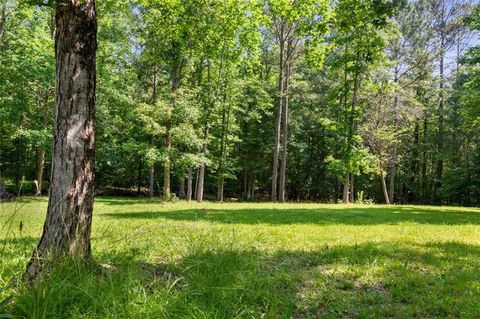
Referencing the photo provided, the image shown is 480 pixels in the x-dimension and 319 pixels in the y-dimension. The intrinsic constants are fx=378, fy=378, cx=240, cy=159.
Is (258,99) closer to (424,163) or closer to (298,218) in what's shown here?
(424,163)

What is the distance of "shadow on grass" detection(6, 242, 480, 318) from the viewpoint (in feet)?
8.65

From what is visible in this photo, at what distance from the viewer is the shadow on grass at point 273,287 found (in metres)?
2.64

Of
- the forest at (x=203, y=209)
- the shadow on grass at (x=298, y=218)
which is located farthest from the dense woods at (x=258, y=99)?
the shadow on grass at (x=298, y=218)

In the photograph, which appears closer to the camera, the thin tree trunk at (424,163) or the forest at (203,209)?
the forest at (203,209)

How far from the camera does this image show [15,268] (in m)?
3.53

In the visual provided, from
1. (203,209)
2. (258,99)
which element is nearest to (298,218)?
(203,209)

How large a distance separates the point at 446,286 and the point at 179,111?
16.6 metres

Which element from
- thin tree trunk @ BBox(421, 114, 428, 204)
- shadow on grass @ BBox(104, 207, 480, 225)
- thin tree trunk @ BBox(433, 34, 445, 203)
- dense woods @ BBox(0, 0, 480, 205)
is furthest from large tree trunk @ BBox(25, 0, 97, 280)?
thin tree trunk @ BBox(421, 114, 428, 204)

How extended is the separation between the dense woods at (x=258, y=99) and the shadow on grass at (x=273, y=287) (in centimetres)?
333

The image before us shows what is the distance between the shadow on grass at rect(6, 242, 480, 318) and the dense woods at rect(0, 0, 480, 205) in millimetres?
3333

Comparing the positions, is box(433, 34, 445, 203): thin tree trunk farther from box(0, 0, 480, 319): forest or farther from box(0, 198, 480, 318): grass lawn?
box(0, 198, 480, 318): grass lawn

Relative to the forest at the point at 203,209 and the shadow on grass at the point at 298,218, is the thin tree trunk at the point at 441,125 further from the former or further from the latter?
the shadow on grass at the point at 298,218

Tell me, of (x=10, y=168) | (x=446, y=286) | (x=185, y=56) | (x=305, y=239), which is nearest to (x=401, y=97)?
(x=185, y=56)

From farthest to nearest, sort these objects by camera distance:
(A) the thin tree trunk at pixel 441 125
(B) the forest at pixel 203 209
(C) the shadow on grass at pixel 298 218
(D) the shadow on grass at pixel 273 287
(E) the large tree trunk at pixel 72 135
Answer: (A) the thin tree trunk at pixel 441 125, (C) the shadow on grass at pixel 298 218, (E) the large tree trunk at pixel 72 135, (B) the forest at pixel 203 209, (D) the shadow on grass at pixel 273 287
